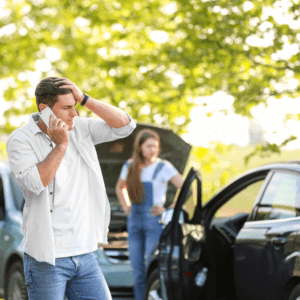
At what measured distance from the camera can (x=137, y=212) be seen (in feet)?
19.3

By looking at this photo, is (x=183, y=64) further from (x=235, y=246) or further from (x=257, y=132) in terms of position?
(x=235, y=246)

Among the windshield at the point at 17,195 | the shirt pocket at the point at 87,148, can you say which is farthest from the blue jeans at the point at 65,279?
the windshield at the point at 17,195

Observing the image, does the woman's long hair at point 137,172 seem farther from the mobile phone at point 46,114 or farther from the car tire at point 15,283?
the mobile phone at point 46,114

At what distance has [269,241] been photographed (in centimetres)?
398

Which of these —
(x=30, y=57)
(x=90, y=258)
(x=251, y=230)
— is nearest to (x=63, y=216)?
(x=90, y=258)

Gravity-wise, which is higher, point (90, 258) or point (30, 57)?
point (30, 57)

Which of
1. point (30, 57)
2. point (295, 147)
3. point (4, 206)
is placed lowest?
point (4, 206)

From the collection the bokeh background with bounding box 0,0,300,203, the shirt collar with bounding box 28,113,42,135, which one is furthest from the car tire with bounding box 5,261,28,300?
the shirt collar with bounding box 28,113,42,135

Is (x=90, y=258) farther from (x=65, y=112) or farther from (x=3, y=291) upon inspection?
(x=3, y=291)

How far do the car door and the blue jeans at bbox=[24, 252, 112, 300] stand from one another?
53.5 inches

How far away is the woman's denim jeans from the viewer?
19.1ft

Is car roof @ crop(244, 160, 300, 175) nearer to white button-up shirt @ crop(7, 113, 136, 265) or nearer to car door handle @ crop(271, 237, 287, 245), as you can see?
car door handle @ crop(271, 237, 287, 245)

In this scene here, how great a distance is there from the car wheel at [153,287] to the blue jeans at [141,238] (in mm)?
366

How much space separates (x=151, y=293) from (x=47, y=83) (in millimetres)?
3054
